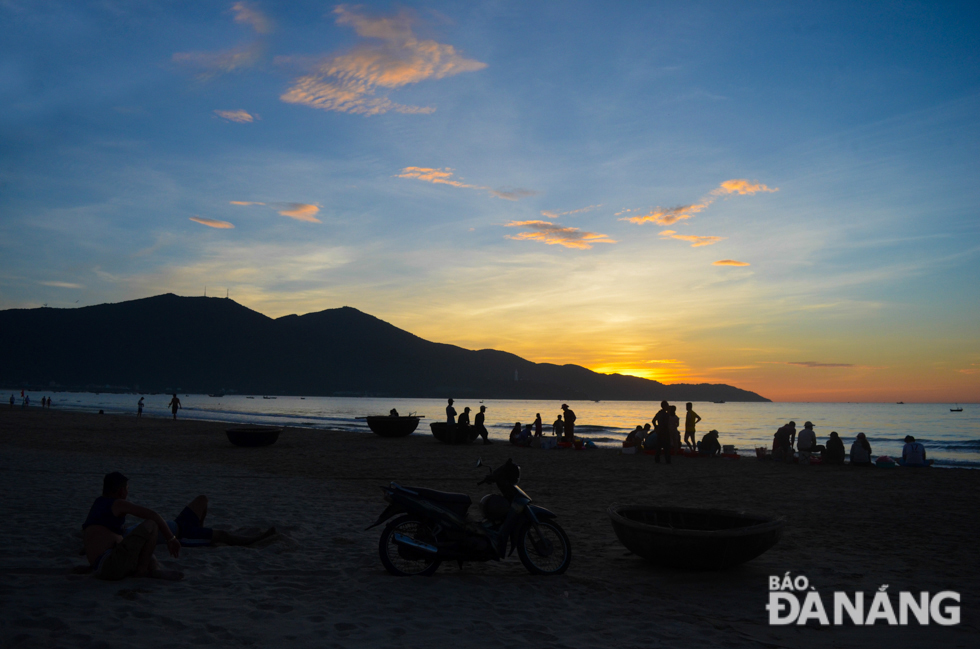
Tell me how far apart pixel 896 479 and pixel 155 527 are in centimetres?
1876

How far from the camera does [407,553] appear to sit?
6.46 m

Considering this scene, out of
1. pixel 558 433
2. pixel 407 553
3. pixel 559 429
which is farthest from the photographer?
pixel 559 429

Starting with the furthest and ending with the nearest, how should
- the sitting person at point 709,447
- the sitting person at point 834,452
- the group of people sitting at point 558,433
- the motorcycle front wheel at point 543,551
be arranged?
the group of people sitting at point 558,433, the sitting person at point 709,447, the sitting person at point 834,452, the motorcycle front wheel at point 543,551

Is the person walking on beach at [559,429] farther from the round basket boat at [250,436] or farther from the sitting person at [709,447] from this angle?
the round basket boat at [250,436]

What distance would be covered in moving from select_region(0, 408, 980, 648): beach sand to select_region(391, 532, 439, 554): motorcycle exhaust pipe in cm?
33

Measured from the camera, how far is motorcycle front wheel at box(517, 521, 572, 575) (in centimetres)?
677

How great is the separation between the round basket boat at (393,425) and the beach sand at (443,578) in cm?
1583

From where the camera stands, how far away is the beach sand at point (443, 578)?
15.8 ft

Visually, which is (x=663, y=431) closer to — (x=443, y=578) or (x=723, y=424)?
(x=443, y=578)

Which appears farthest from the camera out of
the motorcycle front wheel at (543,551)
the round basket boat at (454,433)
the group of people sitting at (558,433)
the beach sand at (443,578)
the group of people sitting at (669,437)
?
the round basket boat at (454,433)

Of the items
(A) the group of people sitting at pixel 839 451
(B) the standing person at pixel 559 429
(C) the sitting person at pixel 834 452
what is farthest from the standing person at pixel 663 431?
(B) the standing person at pixel 559 429

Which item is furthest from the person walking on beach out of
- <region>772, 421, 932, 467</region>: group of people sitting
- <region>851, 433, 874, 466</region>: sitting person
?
<region>851, 433, 874, 466</region>: sitting person

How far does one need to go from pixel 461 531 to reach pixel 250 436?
20.5 meters

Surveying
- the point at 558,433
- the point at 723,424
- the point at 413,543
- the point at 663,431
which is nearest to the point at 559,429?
the point at 558,433
